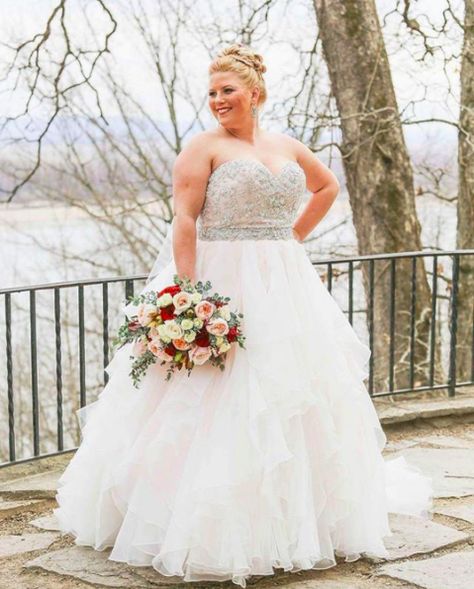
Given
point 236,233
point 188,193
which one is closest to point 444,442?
point 236,233

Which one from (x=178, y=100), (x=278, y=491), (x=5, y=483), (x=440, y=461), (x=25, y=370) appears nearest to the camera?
(x=278, y=491)

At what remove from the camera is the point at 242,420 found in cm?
358

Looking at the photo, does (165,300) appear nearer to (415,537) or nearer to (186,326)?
(186,326)

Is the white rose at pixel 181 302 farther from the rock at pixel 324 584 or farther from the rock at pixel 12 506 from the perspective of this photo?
the rock at pixel 12 506

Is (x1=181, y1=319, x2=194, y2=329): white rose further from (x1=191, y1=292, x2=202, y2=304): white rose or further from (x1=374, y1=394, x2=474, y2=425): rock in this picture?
(x1=374, y1=394, x2=474, y2=425): rock

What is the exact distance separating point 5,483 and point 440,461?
7.99ft

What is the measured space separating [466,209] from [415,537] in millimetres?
7886

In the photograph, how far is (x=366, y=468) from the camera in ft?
12.8

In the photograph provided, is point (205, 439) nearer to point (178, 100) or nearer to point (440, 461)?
point (440, 461)

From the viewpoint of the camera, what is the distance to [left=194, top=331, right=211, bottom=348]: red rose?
3621 mm

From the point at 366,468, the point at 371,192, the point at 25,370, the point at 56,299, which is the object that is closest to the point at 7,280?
the point at 25,370

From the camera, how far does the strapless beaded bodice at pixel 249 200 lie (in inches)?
A: 145

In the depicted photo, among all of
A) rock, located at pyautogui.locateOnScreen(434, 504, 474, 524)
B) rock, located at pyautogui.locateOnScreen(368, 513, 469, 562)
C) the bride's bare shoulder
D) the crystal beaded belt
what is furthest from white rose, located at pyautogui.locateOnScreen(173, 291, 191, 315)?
rock, located at pyautogui.locateOnScreen(434, 504, 474, 524)

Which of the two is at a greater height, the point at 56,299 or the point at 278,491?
the point at 56,299
